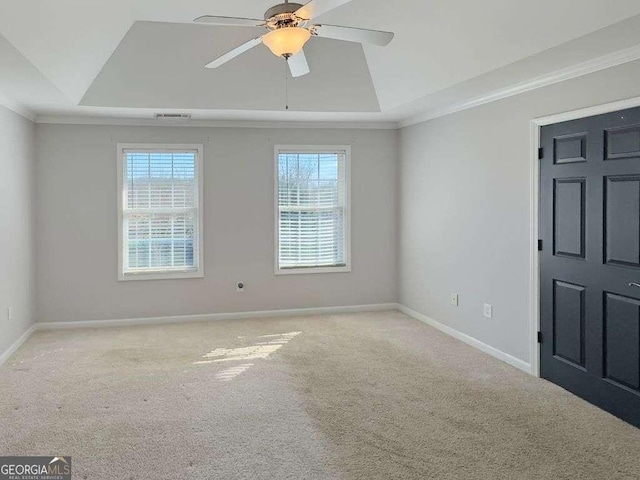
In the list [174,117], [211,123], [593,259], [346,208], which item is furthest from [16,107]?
[593,259]

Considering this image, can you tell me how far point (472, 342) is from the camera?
16.7ft

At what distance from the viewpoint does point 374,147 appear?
659cm

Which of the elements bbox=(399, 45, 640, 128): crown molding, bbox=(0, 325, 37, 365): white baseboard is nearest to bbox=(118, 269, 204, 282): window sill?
bbox=(0, 325, 37, 365): white baseboard

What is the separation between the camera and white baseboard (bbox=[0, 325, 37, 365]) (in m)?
4.61

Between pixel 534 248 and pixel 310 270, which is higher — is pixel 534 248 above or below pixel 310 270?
above

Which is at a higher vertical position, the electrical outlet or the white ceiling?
the white ceiling

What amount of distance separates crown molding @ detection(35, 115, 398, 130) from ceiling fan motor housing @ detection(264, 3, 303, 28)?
3.51 meters

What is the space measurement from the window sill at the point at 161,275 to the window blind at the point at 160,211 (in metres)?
0.05

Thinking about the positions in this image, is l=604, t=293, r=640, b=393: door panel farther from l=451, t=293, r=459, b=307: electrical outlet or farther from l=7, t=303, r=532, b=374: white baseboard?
l=451, t=293, r=459, b=307: electrical outlet

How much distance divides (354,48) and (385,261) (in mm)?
2718

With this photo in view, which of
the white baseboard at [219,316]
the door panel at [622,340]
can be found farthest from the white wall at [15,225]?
the door panel at [622,340]

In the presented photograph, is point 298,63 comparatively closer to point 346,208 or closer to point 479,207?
point 479,207

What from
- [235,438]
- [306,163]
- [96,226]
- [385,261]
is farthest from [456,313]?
[96,226]

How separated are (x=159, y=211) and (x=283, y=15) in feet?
12.8
